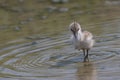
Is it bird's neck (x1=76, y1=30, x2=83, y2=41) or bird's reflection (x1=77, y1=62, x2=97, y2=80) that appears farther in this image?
bird's neck (x1=76, y1=30, x2=83, y2=41)

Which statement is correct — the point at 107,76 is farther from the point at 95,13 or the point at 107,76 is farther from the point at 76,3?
the point at 76,3

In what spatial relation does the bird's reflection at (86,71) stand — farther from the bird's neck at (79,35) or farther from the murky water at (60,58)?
the bird's neck at (79,35)

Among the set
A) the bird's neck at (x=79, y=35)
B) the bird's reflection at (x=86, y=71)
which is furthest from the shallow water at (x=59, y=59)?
the bird's neck at (x=79, y=35)

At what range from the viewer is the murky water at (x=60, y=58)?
881 cm

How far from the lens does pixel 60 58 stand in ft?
33.3

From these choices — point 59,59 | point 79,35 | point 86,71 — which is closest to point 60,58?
point 59,59

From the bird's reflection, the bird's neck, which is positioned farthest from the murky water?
the bird's neck

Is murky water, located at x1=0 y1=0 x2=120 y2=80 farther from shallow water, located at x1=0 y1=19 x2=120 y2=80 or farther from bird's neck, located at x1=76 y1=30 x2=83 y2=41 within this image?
bird's neck, located at x1=76 y1=30 x2=83 y2=41

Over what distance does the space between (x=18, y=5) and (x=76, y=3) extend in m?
1.92

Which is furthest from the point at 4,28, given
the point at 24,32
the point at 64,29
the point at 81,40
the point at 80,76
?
the point at 80,76

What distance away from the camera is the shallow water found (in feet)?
28.8

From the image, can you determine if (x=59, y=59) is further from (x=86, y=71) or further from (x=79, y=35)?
(x=86, y=71)

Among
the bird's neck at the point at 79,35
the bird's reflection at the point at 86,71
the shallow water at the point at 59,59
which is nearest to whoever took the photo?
the bird's reflection at the point at 86,71

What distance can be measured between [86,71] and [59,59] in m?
1.17
